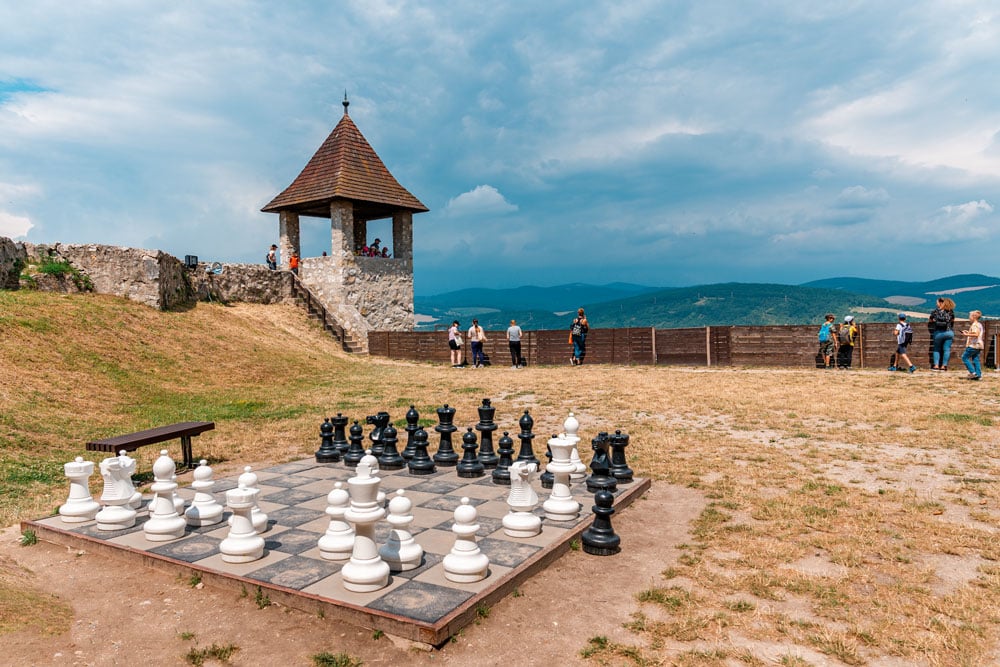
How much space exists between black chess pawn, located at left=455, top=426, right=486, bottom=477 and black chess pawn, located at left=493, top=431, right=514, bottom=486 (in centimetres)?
26

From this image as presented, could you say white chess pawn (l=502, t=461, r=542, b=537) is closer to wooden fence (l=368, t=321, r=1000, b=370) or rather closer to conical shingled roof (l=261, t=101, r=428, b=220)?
wooden fence (l=368, t=321, r=1000, b=370)

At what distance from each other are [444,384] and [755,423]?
27.4 ft

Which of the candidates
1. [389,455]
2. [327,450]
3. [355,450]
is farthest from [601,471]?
[327,450]

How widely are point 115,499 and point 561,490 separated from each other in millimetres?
3688

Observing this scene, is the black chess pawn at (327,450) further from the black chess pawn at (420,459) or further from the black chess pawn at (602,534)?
the black chess pawn at (602,534)

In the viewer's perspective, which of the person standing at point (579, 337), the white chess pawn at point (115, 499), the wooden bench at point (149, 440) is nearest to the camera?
the white chess pawn at point (115, 499)

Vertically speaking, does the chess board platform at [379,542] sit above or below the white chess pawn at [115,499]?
below

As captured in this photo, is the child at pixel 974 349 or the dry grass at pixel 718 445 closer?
the dry grass at pixel 718 445

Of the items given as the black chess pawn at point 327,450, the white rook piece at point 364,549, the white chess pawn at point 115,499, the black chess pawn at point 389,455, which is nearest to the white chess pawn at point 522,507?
the white rook piece at point 364,549

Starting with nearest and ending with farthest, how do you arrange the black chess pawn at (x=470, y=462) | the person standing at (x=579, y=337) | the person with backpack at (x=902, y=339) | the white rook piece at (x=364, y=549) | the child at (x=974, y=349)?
the white rook piece at (x=364, y=549) → the black chess pawn at (x=470, y=462) → the child at (x=974, y=349) → the person with backpack at (x=902, y=339) → the person standing at (x=579, y=337)

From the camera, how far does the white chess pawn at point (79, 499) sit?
16.7 ft

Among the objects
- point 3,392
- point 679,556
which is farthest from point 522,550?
point 3,392

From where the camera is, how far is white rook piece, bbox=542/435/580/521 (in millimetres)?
5059

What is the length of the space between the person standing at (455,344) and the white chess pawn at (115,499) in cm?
1702
